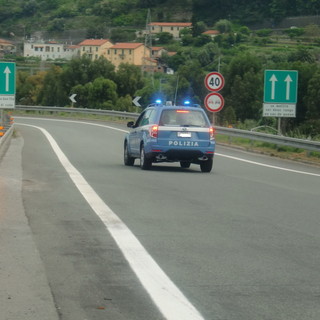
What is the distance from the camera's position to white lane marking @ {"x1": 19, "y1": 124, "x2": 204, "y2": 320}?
698 centimetres

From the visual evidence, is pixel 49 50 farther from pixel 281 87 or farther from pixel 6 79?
pixel 281 87

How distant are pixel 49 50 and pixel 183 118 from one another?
13650 cm

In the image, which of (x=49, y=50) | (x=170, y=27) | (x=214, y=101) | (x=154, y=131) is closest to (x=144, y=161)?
(x=154, y=131)

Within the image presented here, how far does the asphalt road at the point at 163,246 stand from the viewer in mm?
7230

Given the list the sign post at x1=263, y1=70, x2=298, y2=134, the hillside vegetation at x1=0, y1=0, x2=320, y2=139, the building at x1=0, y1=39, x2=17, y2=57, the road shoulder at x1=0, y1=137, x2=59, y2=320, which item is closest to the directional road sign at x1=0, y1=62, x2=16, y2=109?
the hillside vegetation at x1=0, y1=0, x2=320, y2=139

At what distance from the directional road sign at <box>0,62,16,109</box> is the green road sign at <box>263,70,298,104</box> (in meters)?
8.38

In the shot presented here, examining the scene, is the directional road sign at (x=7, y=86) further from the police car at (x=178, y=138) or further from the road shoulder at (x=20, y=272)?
the road shoulder at (x=20, y=272)

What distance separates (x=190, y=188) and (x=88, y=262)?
8.00 m

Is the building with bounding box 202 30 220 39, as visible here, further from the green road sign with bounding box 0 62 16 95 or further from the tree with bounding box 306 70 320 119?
the green road sign with bounding box 0 62 16 95

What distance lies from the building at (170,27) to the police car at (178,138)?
13194 cm

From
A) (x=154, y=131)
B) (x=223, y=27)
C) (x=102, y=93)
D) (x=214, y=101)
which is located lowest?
(x=102, y=93)

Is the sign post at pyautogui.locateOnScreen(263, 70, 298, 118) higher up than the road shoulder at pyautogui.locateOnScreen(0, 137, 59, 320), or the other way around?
the sign post at pyautogui.locateOnScreen(263, 70, 298, 118)

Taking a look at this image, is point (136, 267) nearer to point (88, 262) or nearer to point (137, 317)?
point (88, 262)

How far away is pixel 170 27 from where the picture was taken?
6216 inches
